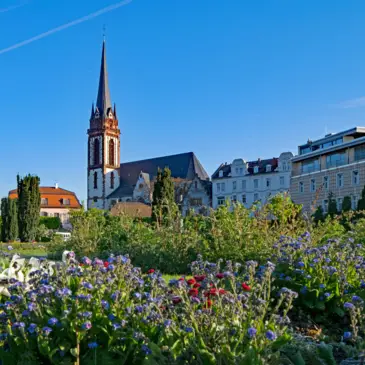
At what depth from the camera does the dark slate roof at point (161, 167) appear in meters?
71.9

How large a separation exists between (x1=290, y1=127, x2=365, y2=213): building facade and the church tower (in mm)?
43867

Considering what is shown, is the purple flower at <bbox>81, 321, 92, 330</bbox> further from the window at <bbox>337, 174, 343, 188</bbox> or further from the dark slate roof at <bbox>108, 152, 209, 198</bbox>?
the dark slate roof at <bbox>108, 152, 209, 198</bbox>

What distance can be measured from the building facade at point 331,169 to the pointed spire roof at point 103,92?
4457cm

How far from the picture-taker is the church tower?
277 ft

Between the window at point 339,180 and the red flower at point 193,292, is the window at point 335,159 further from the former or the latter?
the red flower at point 193,292

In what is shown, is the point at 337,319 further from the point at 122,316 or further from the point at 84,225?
the point at 84,225

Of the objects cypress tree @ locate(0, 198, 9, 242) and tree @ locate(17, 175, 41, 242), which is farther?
cypress tree @ locate(0, 198, 9, 242)

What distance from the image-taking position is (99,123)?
3506 inches

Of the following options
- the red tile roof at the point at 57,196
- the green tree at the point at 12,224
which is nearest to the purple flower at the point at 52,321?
the green tree at the point at 12,224

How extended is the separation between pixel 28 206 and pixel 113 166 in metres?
63.9

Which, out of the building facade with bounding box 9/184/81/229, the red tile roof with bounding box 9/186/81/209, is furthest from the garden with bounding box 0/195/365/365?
the red tile roof with bounding box 9/186/81/209

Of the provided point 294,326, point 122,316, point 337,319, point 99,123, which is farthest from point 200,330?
point 99,123

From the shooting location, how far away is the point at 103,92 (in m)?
86.0

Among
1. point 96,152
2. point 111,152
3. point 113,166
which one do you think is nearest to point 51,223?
point 113,166
